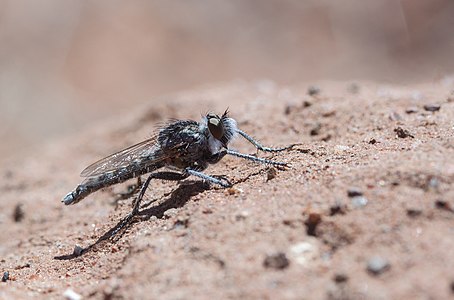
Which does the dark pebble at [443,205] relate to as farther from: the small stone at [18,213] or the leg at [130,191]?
the small stone at [18,213]

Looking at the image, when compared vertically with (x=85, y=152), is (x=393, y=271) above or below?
below

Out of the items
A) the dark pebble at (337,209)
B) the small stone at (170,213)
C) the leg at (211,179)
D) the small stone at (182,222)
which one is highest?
the leg at (211,179)

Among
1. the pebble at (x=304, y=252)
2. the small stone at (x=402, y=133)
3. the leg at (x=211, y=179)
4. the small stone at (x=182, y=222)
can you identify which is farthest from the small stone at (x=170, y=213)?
the small stone at (x=402, y=133)

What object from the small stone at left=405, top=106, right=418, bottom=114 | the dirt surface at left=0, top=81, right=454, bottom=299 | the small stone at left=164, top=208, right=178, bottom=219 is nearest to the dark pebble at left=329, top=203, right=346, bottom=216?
the dirt surface at left=0, top=81, right=454, bottom=299

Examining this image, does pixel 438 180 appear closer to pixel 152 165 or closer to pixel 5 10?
pixel 152 165

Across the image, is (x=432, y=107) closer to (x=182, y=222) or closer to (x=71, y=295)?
(x=182, y=222)

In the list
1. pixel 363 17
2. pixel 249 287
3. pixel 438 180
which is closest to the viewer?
pixel 249 287

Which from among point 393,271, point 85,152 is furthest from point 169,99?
point 393,271
